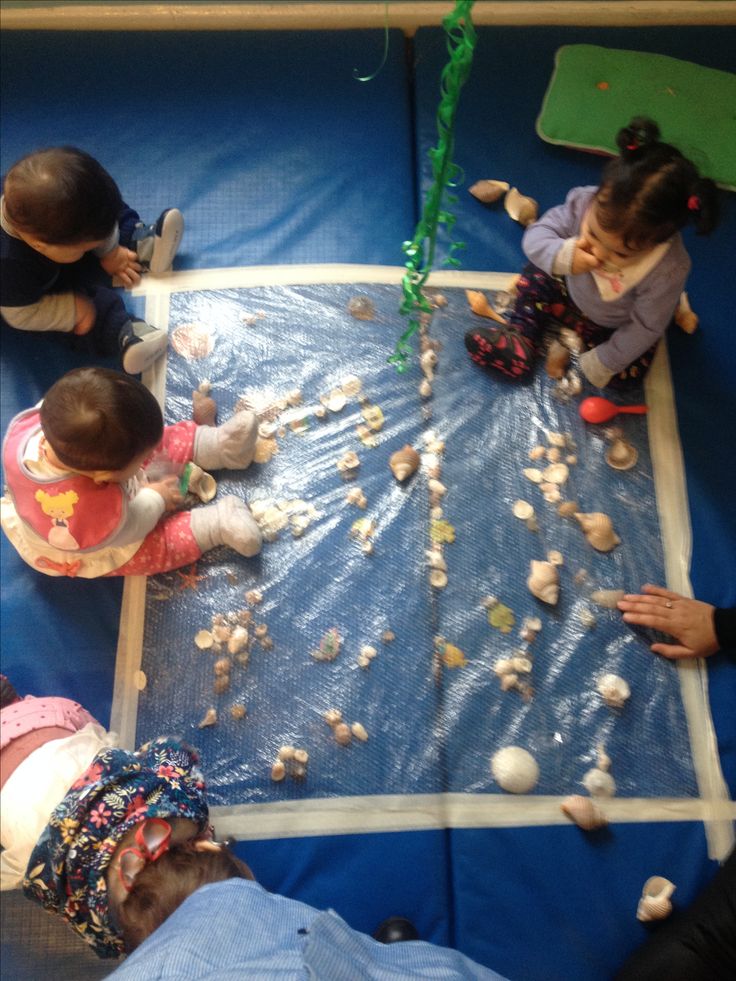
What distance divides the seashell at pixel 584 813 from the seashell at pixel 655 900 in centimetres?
10

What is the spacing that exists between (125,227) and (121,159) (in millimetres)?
195

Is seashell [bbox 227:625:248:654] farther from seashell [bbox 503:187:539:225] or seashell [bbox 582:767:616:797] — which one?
seashell [bbox 503:187:539:225]

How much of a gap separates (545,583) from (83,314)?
87cm

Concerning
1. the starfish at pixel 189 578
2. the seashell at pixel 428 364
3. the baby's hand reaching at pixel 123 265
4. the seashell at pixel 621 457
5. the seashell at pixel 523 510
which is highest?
the baby's hand reaching at pixel 123 265

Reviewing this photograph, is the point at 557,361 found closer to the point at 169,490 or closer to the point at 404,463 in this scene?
the point at 404,463

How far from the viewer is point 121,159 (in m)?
1.47

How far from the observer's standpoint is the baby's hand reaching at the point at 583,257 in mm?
1204

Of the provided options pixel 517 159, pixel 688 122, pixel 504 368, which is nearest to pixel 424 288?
pixel 504 368

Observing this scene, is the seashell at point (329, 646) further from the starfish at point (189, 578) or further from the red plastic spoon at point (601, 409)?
the red plastic spoon at point (601, 409)

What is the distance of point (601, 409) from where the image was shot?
4.27 feet

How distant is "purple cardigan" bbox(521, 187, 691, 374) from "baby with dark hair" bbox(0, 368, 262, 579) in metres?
0.56

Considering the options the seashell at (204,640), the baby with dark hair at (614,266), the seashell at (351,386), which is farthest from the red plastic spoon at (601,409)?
the seashell at (204,640)

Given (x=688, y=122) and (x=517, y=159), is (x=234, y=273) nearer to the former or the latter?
(x=517, y=159)

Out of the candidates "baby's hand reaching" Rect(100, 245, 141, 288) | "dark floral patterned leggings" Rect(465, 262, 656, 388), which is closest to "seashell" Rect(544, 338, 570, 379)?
"dark floral patterned leggings" Rect(465, 262, 656, 388)
